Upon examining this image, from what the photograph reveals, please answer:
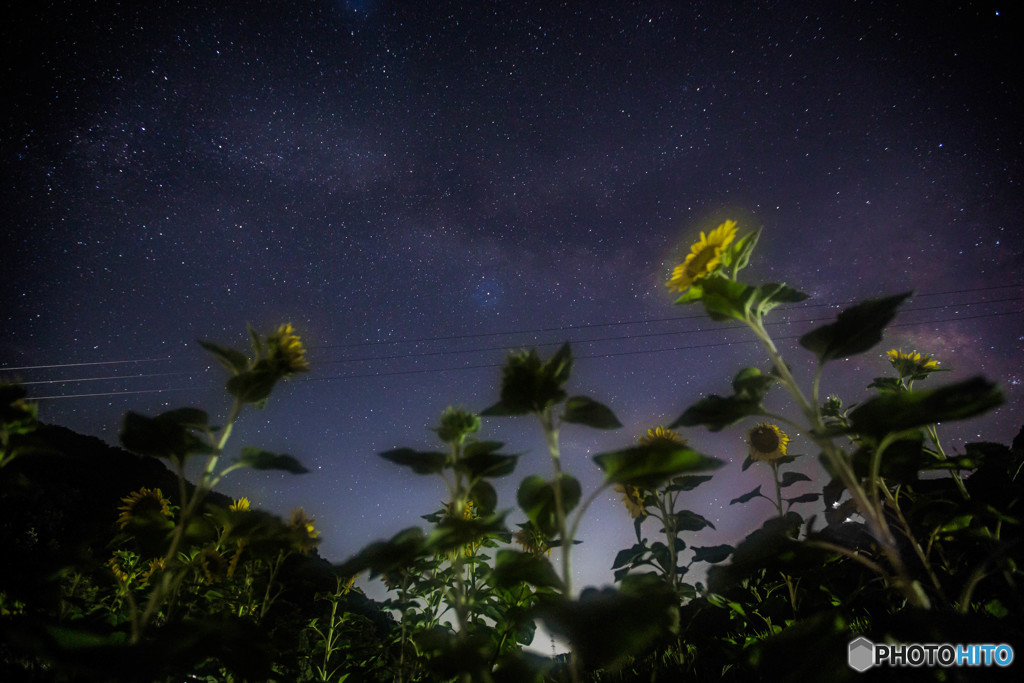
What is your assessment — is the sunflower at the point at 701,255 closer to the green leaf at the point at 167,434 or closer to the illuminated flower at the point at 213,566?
the green leaf at the point at 167,434

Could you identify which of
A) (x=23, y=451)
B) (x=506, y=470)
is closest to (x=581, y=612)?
(x=506, y=470)

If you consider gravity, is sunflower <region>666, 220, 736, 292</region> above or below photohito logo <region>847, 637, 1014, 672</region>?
above

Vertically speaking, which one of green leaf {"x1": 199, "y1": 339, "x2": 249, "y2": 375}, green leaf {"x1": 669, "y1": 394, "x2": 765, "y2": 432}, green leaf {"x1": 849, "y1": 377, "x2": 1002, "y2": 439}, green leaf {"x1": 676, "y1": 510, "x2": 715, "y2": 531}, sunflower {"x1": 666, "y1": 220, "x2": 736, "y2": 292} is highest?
sunflower {"x1": 666, "y1": 220, "x2": 736, "y2": 292}

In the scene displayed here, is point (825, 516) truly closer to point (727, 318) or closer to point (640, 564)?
point (727, 318)

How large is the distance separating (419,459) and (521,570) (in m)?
0.36

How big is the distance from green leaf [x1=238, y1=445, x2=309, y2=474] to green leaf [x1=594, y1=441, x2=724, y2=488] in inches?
27.9

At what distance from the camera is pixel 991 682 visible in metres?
0.93

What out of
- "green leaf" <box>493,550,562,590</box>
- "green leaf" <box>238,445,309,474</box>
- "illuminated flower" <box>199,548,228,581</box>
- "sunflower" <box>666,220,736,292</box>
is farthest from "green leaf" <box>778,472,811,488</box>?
"illuminated flower" <box>199,548,228,581</box>

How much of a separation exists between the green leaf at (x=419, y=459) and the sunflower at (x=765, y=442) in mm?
1731

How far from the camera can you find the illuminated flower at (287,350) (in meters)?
1.08

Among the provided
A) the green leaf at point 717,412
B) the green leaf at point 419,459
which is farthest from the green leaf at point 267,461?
the green leaf at point 717,412

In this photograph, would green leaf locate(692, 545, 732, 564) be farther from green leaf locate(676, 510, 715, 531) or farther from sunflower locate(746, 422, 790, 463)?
sunflower locate(746, 422, 790, 463)

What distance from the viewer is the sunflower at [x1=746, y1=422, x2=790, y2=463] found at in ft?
6.87

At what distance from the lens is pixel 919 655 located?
68cm
